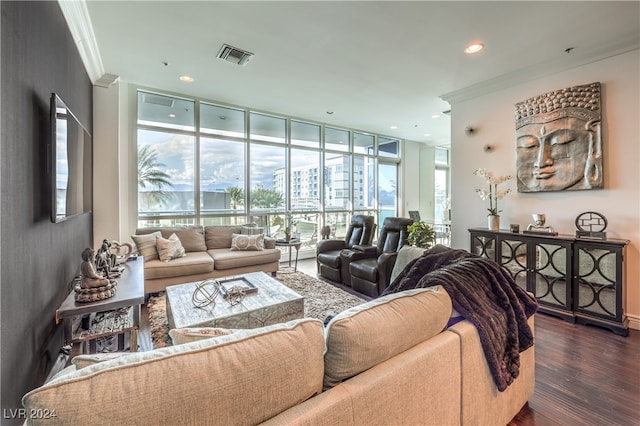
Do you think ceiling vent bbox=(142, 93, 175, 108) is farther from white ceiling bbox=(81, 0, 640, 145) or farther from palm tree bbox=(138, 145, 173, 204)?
palm tree bbox=(138, 145, 173, 204)

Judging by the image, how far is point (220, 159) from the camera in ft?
16.6

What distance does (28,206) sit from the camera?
5.48 ft

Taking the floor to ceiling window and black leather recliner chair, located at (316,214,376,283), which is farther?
the floor to ceiling window

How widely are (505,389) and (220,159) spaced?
4922 mm

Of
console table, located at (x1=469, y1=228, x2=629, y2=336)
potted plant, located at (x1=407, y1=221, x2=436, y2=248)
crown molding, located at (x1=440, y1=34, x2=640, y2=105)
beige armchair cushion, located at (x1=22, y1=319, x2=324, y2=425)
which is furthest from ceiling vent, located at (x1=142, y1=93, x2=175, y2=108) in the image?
console table, located at (x1=469, y1=228, x2=629, y2=336)

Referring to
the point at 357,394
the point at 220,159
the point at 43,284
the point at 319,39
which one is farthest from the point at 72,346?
the point at 220,159

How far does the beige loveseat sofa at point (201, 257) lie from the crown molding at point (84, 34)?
205 centimetres

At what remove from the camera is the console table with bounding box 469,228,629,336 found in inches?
105

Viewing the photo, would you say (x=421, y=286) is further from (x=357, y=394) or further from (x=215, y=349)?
(x=215, y=349)

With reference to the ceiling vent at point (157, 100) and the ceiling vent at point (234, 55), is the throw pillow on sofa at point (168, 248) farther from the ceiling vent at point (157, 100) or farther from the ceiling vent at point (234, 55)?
the ceiling vent at point (234, 55)

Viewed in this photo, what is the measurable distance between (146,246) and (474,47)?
4487 mm

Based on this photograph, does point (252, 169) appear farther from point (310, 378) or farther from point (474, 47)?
point (310, 378)

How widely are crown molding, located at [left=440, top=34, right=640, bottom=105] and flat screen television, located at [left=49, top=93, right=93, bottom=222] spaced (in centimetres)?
Answer: 455

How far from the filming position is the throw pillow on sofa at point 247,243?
4.28 meters
